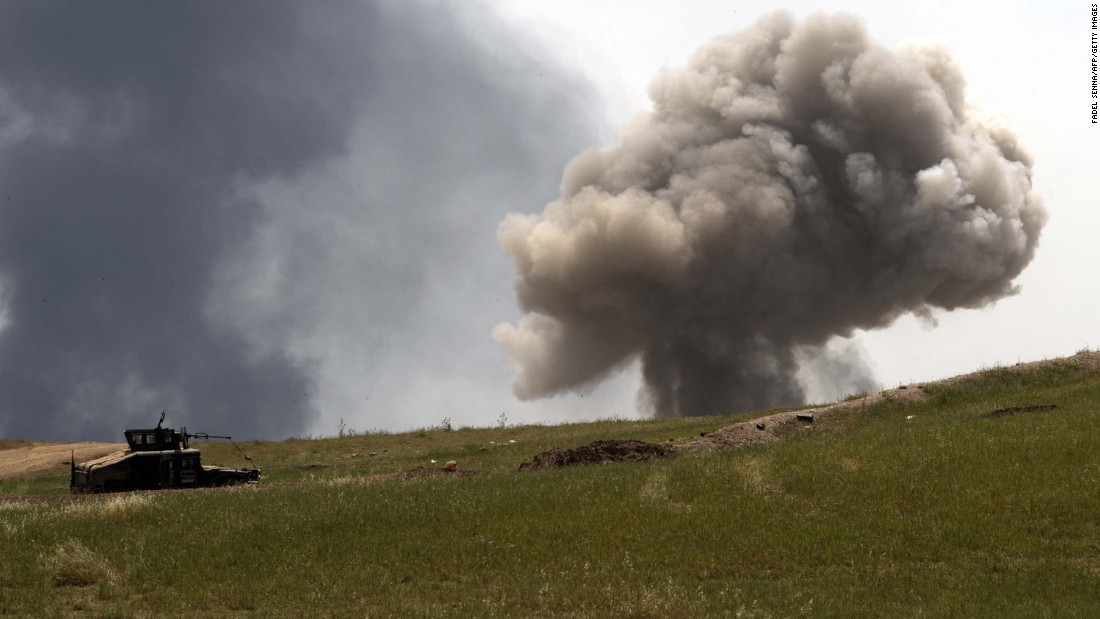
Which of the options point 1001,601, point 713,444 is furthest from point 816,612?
point 713,444

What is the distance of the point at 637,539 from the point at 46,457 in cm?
3481

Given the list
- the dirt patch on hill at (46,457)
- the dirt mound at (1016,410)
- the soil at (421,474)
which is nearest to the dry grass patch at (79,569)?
the soil at (421,474)

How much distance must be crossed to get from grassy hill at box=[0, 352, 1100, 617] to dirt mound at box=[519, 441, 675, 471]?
204 centimetres

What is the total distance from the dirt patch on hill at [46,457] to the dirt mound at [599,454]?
21504mm

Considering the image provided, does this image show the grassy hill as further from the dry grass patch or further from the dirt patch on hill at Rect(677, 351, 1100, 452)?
the dirt patch on hill at Rect(677, 351, 1100, 452)

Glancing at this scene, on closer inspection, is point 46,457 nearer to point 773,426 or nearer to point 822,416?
point 773,426

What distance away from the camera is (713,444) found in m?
33.2

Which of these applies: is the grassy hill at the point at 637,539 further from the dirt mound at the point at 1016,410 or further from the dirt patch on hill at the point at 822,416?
the dirt patch on hill at the point at 822,416

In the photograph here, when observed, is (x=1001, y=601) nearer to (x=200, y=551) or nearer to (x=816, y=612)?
(x=816, y=612)

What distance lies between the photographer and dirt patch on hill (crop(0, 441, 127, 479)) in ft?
138

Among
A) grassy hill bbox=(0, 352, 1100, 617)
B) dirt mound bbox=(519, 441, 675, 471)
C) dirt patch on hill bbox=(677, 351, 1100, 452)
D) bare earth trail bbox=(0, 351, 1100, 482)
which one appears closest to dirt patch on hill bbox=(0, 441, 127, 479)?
bare earth trail bbox=(0, 351, 1100, 482)

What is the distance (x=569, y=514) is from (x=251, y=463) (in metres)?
24.1

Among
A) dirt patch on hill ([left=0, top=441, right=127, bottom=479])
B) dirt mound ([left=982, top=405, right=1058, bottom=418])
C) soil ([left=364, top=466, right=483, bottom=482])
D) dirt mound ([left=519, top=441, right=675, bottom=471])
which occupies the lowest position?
soil ([left=364, top=466, right=483, bottom=482])

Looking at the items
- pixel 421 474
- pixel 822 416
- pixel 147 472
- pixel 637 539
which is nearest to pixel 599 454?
pixel 421 474
